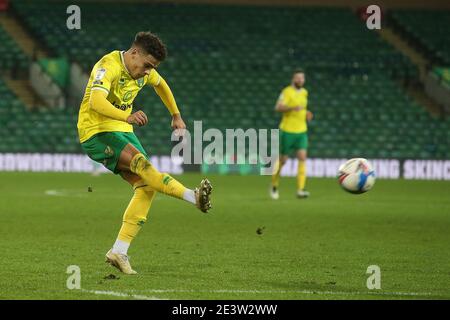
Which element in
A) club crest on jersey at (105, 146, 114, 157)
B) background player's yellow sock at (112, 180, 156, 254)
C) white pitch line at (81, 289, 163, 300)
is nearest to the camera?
white pitch line at (81, 289, 163, 300)

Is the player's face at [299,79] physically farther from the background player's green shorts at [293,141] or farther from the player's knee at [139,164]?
the player's knee at [139,164]

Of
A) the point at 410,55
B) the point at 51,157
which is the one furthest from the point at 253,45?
the point at 51,157

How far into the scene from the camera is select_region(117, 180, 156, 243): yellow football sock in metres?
9.08

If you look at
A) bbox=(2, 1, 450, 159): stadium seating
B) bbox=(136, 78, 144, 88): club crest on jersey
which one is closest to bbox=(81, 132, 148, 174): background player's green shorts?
bbox=(136, 78, 144, 88): club crest on jersey

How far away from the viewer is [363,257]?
34.0 ft

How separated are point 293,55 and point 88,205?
63.6 ft

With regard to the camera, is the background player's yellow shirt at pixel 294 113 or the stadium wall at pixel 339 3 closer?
the background player's yellow shirt at pixel 294 113

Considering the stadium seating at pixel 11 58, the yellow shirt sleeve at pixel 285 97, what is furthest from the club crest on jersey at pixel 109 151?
the stadium seating at pixel 11 58

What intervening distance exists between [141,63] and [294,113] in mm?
11058

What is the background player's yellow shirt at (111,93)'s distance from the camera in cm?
880

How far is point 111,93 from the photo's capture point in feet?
29.7

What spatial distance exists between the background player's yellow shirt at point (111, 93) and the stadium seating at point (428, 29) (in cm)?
2813

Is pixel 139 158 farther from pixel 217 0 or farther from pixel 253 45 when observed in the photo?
pixel 217 0

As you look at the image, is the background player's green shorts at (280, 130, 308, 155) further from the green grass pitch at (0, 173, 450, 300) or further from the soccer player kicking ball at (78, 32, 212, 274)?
the soccer player kicking ball at (78, 32, 212, 274)
